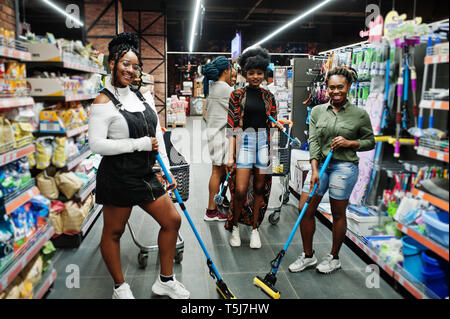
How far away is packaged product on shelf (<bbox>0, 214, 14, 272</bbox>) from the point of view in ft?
7.09

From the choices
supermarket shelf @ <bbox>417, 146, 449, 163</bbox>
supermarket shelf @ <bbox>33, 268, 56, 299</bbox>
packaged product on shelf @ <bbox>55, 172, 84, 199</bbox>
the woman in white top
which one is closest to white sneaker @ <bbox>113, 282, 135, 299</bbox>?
the woman in white top

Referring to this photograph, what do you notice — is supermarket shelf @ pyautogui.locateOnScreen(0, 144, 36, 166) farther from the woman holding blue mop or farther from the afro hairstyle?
the woman holding blue mop

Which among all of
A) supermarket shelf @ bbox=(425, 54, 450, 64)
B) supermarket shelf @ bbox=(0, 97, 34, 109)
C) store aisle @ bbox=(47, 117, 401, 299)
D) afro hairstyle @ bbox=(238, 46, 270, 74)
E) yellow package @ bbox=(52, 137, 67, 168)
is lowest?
store aisle @ bbox=(47, 117, 401, 299)

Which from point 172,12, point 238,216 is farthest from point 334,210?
point 172,12

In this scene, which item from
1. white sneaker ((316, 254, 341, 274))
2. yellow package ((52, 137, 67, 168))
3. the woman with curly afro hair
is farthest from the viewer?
the woman with curly afro hair

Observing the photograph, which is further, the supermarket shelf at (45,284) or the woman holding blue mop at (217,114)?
the woman holding blue mop at (217,114)

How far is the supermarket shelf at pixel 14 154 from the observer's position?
2245 mm

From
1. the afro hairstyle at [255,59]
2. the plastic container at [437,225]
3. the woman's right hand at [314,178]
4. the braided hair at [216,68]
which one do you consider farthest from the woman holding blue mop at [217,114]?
the plastic container at [437,225]

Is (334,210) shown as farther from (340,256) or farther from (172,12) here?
(172,12)

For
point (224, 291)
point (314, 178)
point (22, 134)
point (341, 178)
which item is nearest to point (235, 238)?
point (224, 291)

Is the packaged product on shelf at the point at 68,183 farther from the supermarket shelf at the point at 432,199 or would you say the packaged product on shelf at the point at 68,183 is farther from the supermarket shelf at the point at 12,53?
the supermarket shelf at the point at 432,199

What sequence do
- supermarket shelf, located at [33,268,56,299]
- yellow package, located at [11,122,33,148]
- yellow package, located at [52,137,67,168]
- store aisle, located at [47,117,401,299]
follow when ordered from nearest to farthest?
supermarket shelf, located at [33,268,56,299]
yellow package, located at [11,122,33,148]
store aisle, located at [47,117,401,299]
yellow package, located at [52,137,67,168]

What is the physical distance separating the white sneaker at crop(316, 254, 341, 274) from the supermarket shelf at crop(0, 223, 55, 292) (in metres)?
2.12

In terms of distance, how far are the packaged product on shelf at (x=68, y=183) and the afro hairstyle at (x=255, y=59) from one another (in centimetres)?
181
